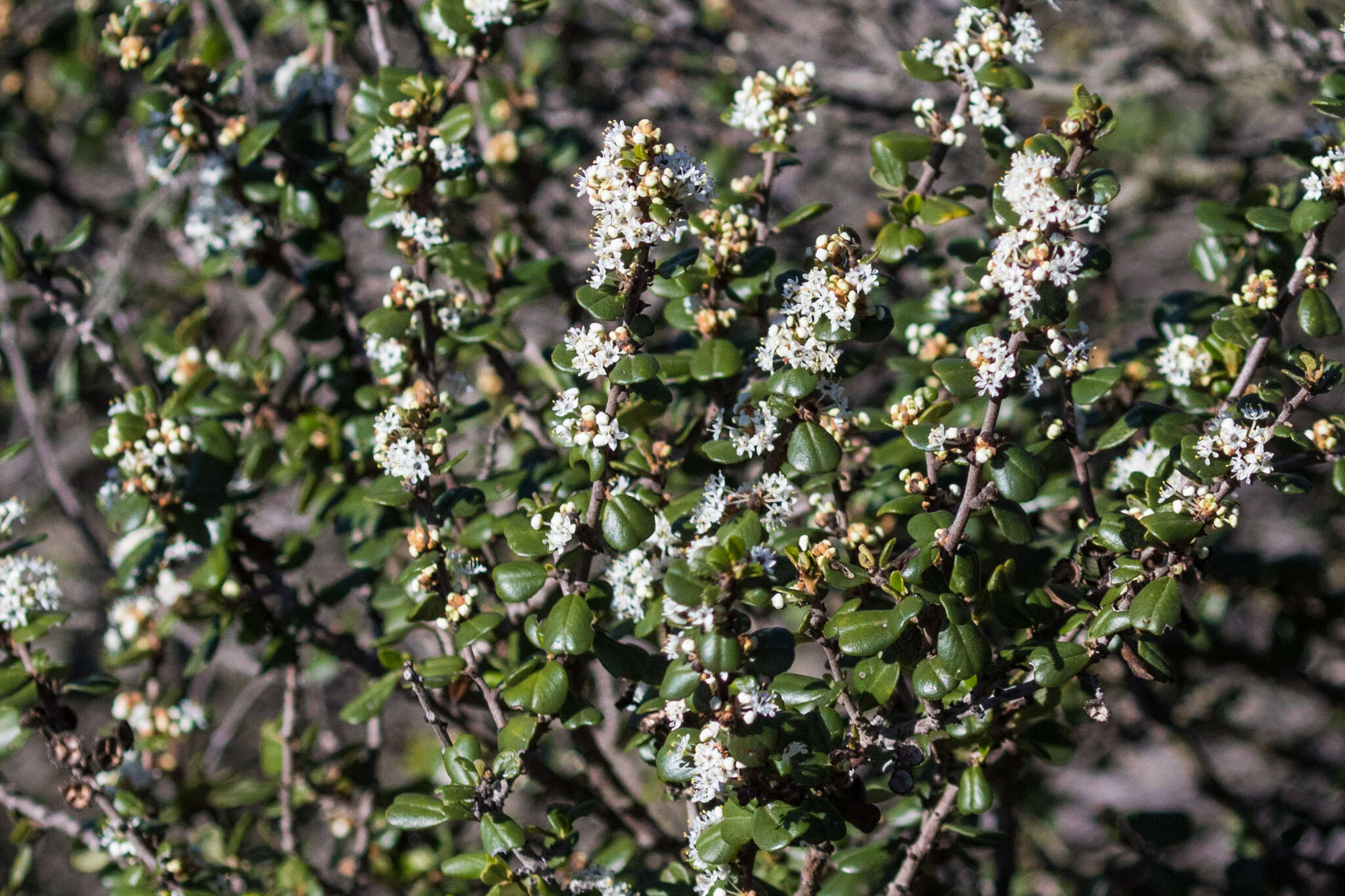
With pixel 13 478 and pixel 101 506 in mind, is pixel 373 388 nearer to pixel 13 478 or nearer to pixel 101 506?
pixel 101 506

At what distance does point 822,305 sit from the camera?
1.72 meters

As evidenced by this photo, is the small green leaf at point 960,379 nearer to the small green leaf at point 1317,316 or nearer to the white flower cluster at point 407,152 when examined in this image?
the small green leaf at point 1317,316

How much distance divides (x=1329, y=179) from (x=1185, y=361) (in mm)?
436

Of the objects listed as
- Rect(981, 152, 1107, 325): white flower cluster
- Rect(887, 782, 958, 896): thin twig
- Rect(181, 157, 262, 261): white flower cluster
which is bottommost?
Rect(887, 782, 958, 896): thin twig

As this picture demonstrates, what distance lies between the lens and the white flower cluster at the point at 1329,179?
1.92m

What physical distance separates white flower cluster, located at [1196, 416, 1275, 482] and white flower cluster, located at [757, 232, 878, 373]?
24.5 inches

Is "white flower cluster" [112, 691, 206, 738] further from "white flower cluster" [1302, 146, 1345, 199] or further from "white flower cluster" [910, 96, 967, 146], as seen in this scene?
"white flower cluster" [1302, 146, 1345, 199]

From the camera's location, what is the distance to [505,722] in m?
2.03

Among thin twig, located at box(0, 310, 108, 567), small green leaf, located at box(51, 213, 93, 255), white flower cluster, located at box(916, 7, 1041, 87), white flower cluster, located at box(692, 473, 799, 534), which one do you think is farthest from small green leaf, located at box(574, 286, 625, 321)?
thin twig, located at box(0, 310, 108, 567)

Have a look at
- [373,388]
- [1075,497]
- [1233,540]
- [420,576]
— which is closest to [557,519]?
[420,576]

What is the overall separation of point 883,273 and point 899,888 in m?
1.22

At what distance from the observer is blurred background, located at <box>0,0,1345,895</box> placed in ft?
10.5

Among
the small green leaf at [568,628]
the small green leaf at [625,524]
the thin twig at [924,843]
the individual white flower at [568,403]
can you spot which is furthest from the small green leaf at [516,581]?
the thin twig at [924,843]

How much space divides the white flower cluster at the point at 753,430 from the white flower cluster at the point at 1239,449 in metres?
0.71
